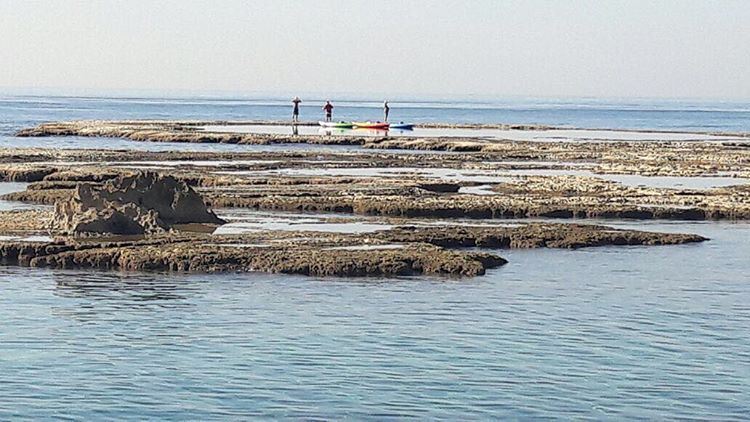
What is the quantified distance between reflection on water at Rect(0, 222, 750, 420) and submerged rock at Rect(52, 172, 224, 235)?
4314 mm

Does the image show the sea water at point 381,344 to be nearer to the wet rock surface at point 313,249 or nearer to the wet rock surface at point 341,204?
the wet rock surface at point 313,249

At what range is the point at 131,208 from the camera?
1298 inches

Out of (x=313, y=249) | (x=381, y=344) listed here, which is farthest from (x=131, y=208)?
(x=381, y=344)

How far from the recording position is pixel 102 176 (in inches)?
1880

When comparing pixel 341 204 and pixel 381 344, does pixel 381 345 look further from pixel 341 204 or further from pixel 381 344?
pixel 341 204

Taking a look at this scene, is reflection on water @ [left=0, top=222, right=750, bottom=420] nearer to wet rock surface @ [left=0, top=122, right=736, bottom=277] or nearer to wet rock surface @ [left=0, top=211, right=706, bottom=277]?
wet rock surface @ [left=0, top=211, right=706, bottom=277]

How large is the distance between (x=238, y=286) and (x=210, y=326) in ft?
12.3

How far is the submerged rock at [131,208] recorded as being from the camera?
3222 cm

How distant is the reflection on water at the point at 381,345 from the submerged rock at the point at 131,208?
14.2 feet

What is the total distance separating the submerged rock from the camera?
106 ft

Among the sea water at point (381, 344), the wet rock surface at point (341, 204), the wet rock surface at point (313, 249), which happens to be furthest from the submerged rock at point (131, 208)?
the sea water at point (381, 344)

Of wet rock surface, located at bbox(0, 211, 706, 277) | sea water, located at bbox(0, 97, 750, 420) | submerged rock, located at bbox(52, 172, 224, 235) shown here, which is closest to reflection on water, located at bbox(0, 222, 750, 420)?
sea water, located at bbox(0, 97, 750, 420)

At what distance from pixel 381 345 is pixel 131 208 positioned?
1342 cm

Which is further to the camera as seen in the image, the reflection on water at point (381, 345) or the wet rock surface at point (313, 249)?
the wet rock surface at point (313, 249)
